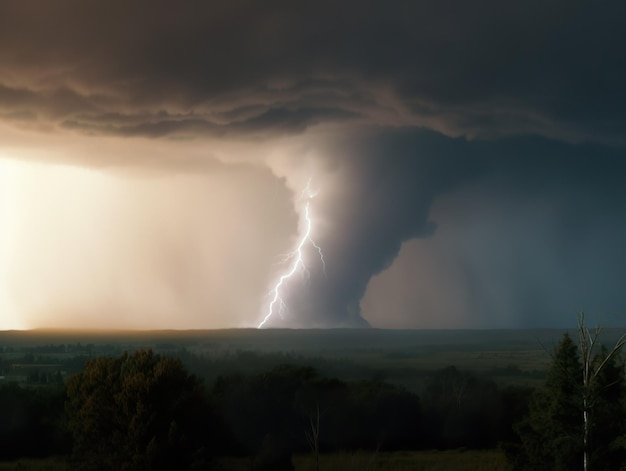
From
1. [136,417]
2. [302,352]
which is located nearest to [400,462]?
[136,417]

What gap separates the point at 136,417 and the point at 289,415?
684 inches

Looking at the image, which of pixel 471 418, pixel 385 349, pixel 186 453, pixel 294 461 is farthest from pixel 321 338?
A: pixel 186 453

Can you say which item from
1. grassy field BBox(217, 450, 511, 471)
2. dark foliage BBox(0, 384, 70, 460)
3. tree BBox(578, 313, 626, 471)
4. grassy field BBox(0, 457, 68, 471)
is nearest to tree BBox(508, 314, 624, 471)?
tree BBox(578, 313, 626, 471)

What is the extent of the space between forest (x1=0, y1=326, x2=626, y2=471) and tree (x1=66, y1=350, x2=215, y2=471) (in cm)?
7

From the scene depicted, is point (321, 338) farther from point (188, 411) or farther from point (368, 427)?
point (188, 411)

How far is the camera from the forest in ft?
133

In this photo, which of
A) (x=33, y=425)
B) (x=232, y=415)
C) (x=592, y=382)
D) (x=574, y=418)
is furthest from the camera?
(x=232, y=415)

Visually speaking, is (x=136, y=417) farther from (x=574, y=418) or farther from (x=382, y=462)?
(x=574, y=418)

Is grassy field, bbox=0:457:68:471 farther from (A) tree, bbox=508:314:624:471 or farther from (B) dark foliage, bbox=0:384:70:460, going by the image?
(A) tree, bbox=508:314:624:471

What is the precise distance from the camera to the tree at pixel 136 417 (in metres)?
43.2

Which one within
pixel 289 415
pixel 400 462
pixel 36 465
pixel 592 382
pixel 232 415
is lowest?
pixel 400 462

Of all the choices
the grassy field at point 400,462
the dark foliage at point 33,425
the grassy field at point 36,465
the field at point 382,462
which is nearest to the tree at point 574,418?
the field at point 382,462

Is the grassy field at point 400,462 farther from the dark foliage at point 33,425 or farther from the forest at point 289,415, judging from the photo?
the dark foliage at point 33,425

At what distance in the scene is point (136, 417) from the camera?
4378 centimetres
